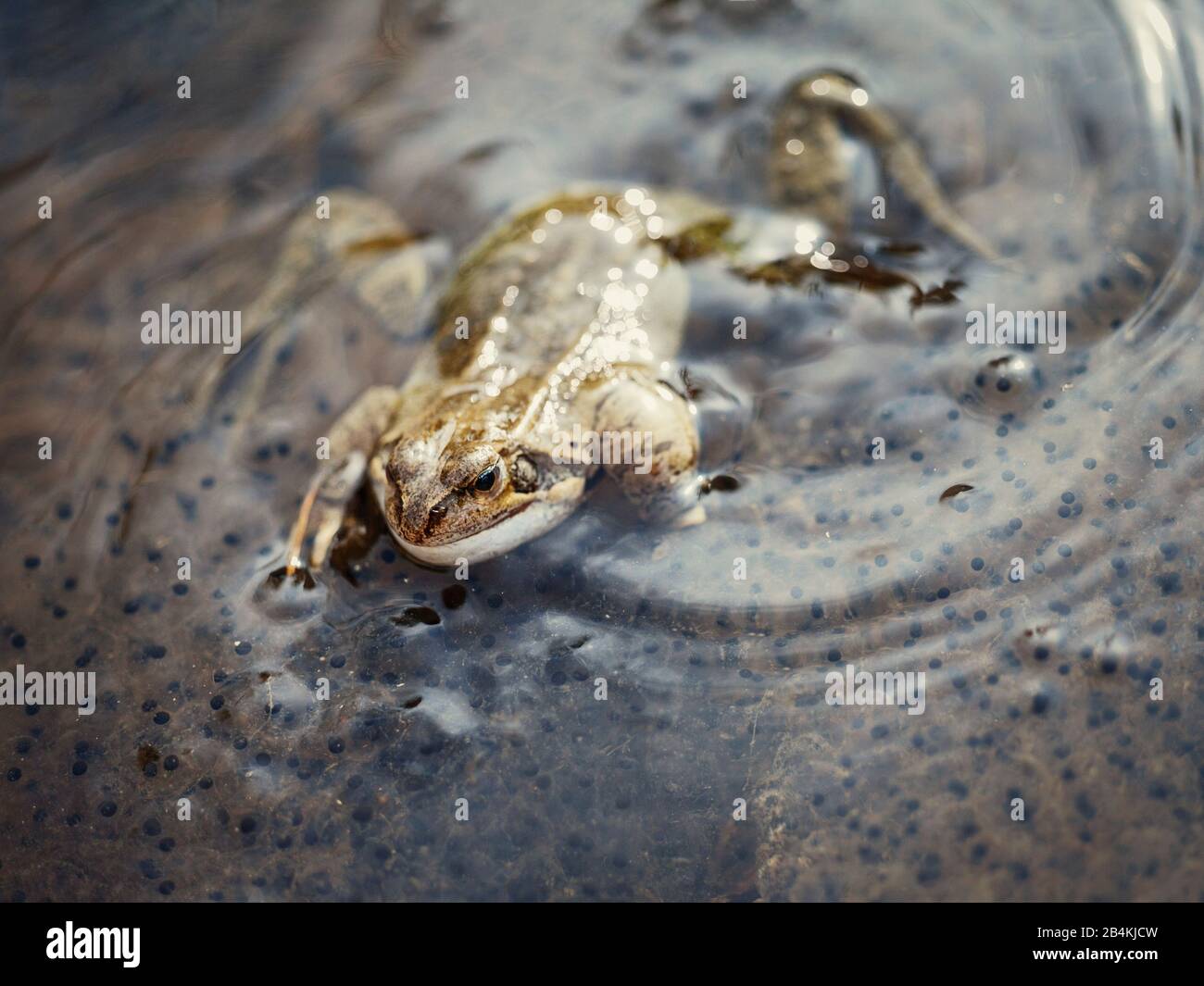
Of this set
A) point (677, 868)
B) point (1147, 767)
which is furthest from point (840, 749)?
point (1147, 767)

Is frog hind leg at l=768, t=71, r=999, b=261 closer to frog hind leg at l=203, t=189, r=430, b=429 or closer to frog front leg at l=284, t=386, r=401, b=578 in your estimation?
frog hind leg at l=203, t=189, r=430, b=429

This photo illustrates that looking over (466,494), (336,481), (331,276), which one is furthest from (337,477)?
(331,276)

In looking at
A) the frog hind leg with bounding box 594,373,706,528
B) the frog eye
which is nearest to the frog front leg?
the frog eye

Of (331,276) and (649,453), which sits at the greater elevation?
(331,276)

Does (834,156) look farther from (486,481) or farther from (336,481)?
(336,481)

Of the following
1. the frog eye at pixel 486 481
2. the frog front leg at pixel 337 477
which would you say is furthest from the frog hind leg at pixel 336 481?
the frog eye at pixel 486 481

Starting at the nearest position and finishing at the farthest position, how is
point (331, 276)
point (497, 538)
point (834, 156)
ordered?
point (497, 538) → point (331, 276) → point (834, 156)

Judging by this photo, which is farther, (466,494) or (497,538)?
(497,538)
